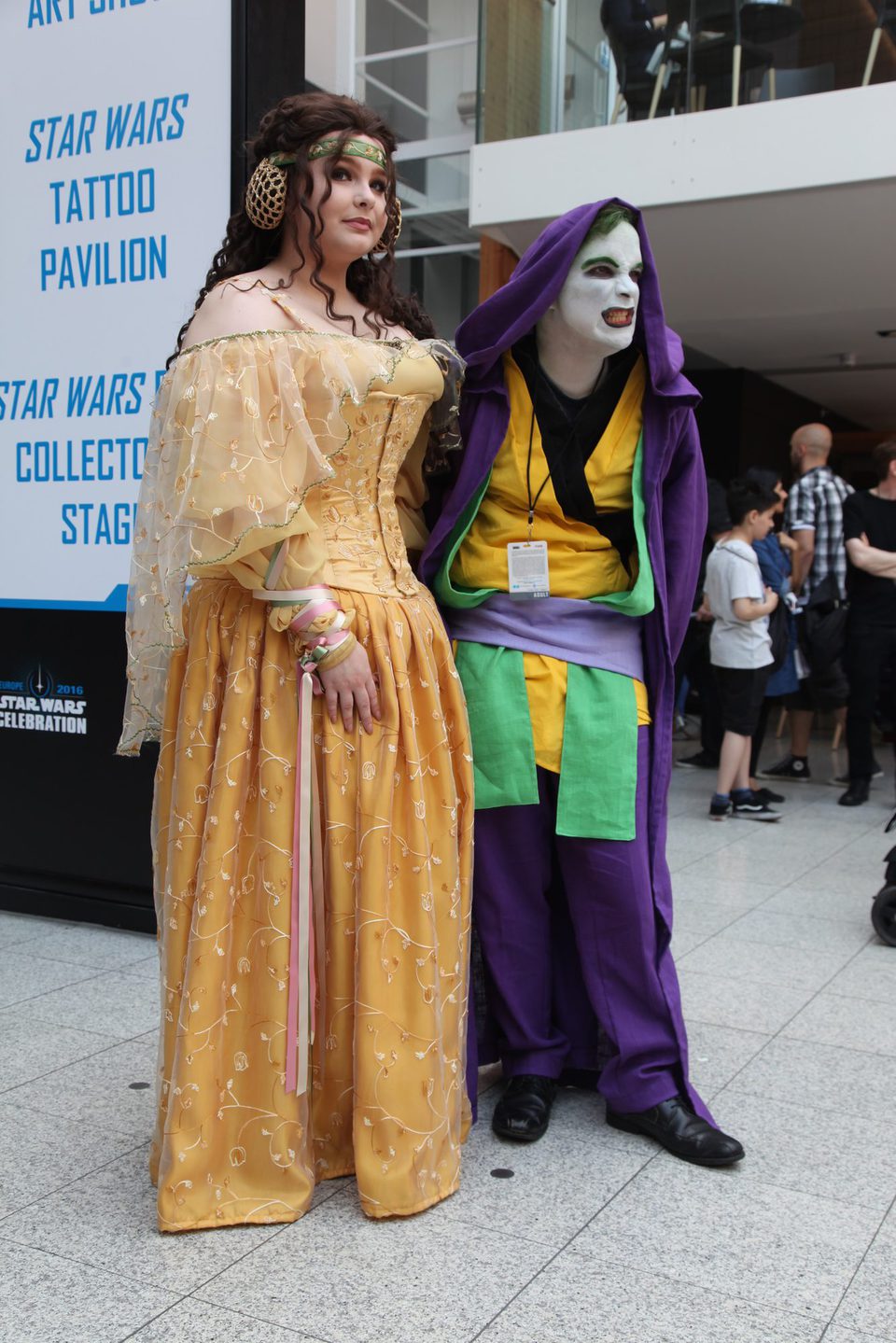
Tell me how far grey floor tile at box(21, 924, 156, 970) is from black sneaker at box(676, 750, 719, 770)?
4.34 meters

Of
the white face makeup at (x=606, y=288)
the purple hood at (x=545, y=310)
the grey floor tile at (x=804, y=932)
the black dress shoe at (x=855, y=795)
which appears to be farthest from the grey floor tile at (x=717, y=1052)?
the black dress shoe at (x=855, y=795)

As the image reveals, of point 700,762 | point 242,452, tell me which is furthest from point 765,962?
point 700,762

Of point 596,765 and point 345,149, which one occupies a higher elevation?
point 345,149

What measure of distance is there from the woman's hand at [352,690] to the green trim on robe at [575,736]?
0.35 meters

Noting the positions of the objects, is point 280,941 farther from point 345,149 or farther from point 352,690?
point 345,149

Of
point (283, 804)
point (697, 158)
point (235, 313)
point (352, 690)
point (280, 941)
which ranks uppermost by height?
point (697, 158)

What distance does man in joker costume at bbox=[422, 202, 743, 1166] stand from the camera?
7.74 feet

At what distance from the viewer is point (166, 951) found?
7.02 ft

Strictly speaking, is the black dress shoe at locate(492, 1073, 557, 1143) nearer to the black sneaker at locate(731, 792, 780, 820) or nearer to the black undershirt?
the black undershirt

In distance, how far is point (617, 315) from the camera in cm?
228

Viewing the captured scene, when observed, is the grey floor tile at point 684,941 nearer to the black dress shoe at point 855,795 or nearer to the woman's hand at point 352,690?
the woman's hand at point 352,690

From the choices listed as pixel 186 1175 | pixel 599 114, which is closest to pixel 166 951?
pixel 186 1175

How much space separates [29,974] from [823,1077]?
197 centimetres

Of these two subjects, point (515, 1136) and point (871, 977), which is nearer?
point (515, 1136)
